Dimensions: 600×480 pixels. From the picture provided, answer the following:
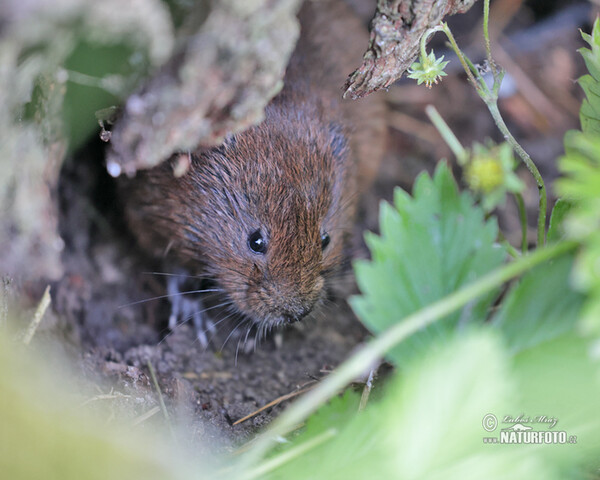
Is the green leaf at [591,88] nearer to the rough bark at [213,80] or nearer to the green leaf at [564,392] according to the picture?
the green leaf at [564,392]

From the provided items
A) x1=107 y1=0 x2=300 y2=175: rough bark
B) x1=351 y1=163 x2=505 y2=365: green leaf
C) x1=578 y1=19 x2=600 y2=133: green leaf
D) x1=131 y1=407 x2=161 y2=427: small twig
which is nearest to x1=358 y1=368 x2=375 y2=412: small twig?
x1=351 y1=163 x2=505 y2=365: green leaf

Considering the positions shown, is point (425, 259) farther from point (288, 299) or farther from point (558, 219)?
point (288, 299)

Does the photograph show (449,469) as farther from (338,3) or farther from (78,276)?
(338,3)

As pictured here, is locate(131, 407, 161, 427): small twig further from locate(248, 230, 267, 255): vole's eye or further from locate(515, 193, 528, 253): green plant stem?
locate(515, 193, 528, 253): green plant stem

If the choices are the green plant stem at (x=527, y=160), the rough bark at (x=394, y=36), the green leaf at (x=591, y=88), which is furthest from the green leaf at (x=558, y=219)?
the rough bark at (x=394, y=36)

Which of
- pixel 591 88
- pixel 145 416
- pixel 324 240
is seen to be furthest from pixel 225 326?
pixel 591 88
